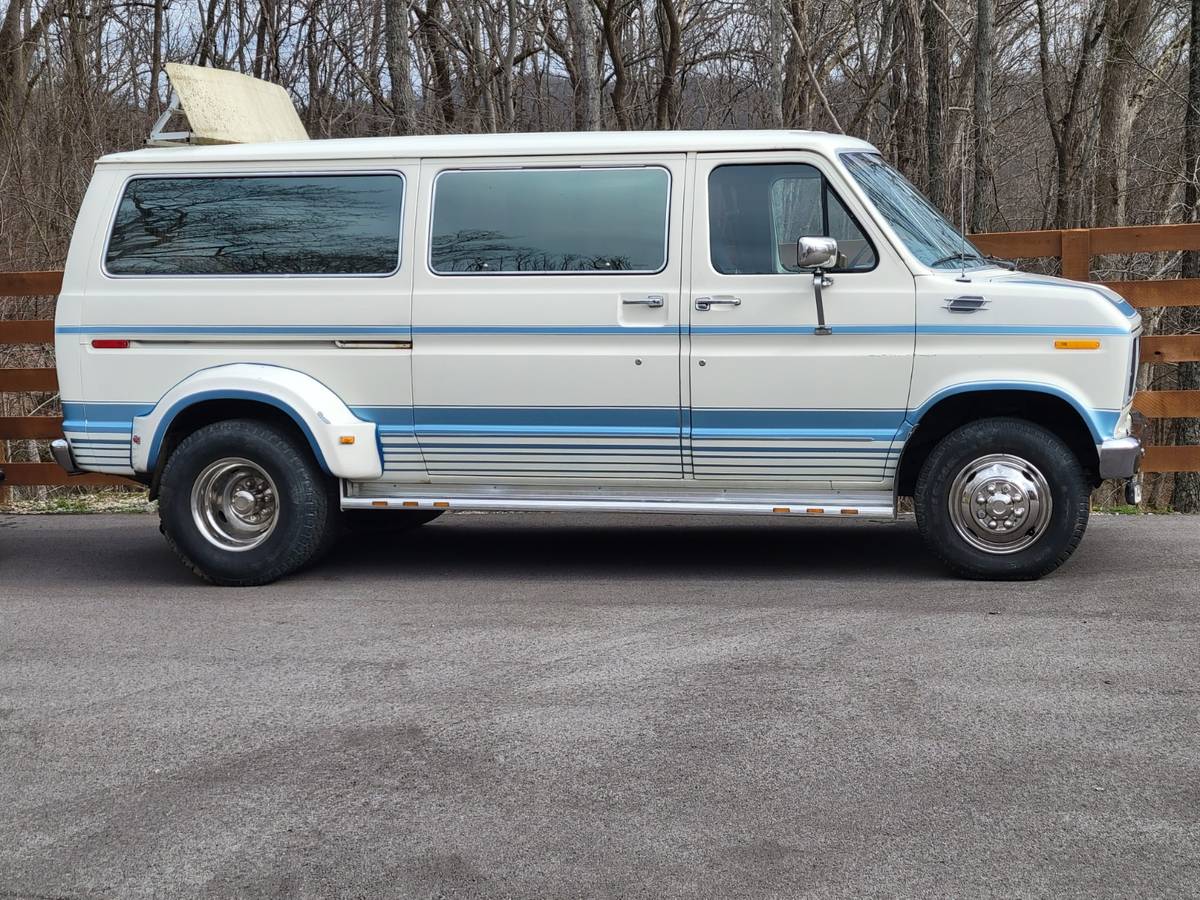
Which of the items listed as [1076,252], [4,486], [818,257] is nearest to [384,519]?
[818,257]

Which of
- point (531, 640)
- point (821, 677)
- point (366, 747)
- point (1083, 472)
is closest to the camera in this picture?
point (366, 747)

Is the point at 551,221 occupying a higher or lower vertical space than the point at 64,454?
higher

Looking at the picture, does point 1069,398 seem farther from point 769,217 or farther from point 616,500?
point 616,500

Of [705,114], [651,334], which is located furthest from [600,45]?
[651,334]

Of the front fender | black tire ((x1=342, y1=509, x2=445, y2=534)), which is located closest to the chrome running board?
the front fender

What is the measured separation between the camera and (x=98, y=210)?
7637 millimetres

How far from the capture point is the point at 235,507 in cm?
755

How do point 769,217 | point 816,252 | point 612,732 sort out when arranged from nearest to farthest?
point 612,732 → point 816,252 → point 769,217

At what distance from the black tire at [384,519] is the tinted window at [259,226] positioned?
60.7 inches

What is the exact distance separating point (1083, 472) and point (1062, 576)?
1.84 feet

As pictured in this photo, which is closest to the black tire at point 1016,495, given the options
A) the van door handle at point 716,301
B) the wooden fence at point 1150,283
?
the van door handle at point 716,301

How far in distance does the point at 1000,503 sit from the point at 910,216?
1538 millimetres

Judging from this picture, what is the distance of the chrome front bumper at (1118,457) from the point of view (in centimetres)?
663

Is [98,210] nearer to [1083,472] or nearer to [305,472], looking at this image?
[305,472]
